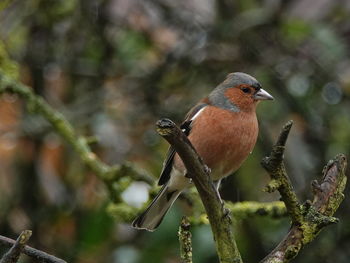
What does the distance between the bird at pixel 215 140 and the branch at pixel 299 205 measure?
1.20 m

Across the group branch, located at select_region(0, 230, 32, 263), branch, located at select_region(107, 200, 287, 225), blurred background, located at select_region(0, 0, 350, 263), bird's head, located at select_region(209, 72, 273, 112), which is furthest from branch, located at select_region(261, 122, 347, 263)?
blurred background, located at select_region(0, 0, 350, 263)

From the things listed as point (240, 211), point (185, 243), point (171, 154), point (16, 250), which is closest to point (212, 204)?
point (185, 243)

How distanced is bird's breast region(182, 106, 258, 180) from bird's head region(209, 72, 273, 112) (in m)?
0.10

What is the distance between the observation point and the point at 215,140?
3664mm

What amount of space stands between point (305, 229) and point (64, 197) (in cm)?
296

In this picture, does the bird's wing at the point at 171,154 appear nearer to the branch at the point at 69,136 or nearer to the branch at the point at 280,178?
the branch at the point at 69,136

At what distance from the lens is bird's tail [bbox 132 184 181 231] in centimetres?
361

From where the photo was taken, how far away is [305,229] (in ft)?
7.52

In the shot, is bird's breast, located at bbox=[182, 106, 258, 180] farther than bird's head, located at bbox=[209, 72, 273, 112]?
No

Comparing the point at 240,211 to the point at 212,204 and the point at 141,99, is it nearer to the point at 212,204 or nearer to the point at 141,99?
the point at 212,204

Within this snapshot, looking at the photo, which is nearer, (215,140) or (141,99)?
(215,140)

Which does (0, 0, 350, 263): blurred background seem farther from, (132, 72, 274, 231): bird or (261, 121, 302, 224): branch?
(261, 121, 302, 224): branch

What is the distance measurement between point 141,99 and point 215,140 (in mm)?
1649

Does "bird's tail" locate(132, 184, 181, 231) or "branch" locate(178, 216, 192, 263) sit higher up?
"bird's tail" locate(132, 184, 181, 231)
